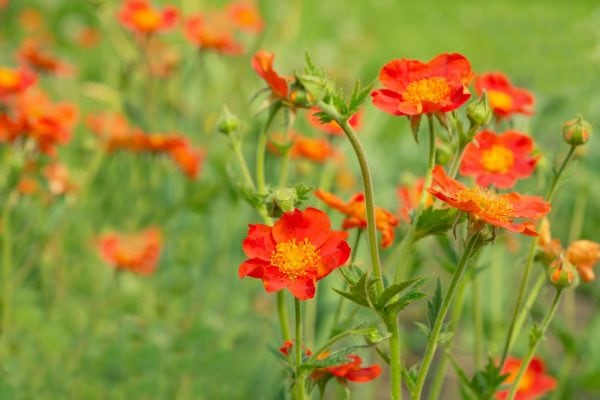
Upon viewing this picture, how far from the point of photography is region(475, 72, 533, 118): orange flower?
3.81 ft

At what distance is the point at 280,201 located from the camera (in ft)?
2.87

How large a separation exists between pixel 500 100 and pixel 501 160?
96 mm

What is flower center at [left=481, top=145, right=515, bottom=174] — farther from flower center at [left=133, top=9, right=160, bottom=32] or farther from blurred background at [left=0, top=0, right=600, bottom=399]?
flower center at [left=133, top=9, right=160, bottom=32]

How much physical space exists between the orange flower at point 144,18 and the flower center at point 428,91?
44.3 inches

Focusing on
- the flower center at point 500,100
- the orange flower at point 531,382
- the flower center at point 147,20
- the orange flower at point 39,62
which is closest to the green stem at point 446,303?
the flower center at point 500,100

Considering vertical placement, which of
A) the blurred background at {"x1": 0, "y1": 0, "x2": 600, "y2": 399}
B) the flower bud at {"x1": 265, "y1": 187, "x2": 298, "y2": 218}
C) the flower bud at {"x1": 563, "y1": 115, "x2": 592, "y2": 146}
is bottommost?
the blurred background at {"x1": 0, "y1": 0, "x2": 600, "y2": 399}

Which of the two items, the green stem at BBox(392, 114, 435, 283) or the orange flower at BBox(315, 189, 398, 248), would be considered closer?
the green stem at BBox(392, 114, 435, 283)

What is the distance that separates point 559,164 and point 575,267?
13cm

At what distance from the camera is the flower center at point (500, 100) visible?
116 centimetres

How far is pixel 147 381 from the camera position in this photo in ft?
5.32

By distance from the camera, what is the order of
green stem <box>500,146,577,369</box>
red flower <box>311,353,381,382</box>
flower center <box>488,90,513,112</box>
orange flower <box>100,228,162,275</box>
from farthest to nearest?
orange flower <box>100,228,162,275</box> < flower center <box>488,90,513,112</box> < green stem <box>500,146,577,369</box> < red flower <box>311,353,381,382</box>

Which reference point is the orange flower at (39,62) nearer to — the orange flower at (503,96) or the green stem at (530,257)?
the orange flower at (503,96)

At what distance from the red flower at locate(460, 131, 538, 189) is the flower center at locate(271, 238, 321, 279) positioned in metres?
0.29

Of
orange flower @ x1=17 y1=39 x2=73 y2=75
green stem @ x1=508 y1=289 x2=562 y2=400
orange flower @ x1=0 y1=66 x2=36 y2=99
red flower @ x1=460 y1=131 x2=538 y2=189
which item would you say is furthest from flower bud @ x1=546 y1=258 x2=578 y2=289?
orange flower @ x1=17 y1=39 x2=73 y2=75
